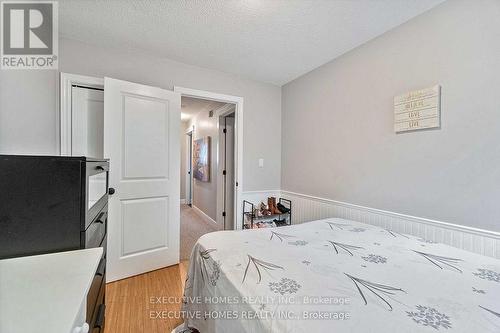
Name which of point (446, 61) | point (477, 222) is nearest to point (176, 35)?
point (446, 61)

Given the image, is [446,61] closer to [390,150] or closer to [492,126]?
[492,126]

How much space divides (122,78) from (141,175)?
102 cm

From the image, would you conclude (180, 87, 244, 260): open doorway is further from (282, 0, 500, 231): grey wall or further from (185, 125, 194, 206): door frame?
(282, 0, 500, 231): grey wall

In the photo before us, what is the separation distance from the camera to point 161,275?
2.24 m

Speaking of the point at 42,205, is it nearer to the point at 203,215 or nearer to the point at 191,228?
the point at 191,228

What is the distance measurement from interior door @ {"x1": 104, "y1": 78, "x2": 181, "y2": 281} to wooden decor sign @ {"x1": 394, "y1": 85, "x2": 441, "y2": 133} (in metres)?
2.15

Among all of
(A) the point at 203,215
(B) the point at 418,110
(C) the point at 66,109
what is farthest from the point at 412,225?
(A) the point at 203,215

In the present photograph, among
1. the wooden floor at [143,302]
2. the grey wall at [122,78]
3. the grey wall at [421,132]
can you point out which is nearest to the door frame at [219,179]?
the grey wall at [122,78]

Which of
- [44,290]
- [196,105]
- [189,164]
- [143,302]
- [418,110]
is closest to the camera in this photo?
[44,290]

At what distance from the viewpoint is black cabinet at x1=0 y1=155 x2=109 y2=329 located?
81 centimetres

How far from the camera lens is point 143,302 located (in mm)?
1801

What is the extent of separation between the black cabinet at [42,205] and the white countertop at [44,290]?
0.25 feet

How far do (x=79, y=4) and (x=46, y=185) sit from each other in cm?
156

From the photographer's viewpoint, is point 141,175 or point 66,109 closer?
point 66,109
